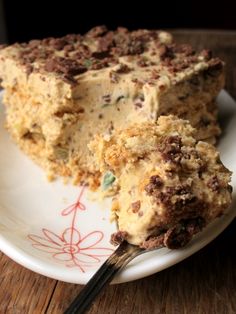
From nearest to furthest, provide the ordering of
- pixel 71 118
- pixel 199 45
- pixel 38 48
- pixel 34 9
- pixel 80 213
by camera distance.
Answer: pixel 80 213, pixel 71 118, pixel 38 48, pixel 199 45, pixel 34 9

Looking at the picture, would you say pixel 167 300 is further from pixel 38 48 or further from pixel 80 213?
pixel 38 48

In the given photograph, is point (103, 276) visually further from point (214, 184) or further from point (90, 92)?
point (90, 92)

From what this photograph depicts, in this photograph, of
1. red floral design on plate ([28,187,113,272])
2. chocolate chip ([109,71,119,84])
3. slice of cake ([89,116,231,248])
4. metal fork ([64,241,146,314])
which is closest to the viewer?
metal fork ([64,241,146,314])

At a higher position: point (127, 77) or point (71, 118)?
point (127, 77)

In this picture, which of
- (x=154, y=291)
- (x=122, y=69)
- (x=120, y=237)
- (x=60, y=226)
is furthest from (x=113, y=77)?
(x=154, y=291)

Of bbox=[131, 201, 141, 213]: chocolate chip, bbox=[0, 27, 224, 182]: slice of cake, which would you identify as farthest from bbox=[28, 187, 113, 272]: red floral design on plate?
bbox=[0, 27, 224, 182]: slice of cake

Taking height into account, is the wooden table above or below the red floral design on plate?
below

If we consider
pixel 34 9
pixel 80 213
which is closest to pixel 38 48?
pixel 80 213

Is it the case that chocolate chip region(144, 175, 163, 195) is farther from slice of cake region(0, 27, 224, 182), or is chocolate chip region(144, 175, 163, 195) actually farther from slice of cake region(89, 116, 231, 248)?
slice of cake region(0, 27, 224, 182)
